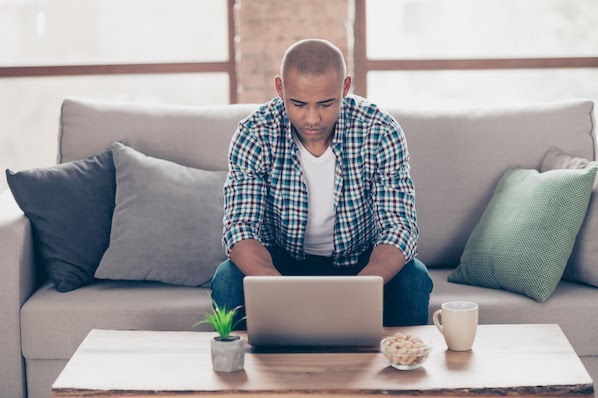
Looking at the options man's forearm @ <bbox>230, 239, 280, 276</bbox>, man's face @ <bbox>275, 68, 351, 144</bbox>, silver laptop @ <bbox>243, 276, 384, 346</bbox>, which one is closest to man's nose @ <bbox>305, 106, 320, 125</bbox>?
man's face @ <bbox>275, 68, 351, 144</bbox>

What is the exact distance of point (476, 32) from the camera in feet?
12.8

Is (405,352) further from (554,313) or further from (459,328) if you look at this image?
(554,313)

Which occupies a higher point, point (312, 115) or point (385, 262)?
point (312, 115)

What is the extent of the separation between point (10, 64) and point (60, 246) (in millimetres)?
1718

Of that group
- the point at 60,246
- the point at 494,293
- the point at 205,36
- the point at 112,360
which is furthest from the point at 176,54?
the point at 112,360

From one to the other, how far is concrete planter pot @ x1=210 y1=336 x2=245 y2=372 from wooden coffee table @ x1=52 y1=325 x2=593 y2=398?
0.02 meters

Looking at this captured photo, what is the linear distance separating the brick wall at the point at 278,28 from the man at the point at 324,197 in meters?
1.34

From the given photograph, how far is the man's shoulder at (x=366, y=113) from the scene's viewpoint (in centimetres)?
239

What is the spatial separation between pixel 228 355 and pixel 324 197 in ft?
2.56

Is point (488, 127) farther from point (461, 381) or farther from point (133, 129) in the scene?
point (461, 381)

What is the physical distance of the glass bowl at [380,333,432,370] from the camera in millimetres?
1690

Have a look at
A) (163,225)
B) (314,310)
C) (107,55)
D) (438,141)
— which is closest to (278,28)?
(107,55)

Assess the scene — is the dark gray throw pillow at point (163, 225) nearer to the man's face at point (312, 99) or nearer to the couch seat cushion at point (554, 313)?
the man's face at point (312, 99)

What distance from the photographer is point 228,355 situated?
5.59ft
